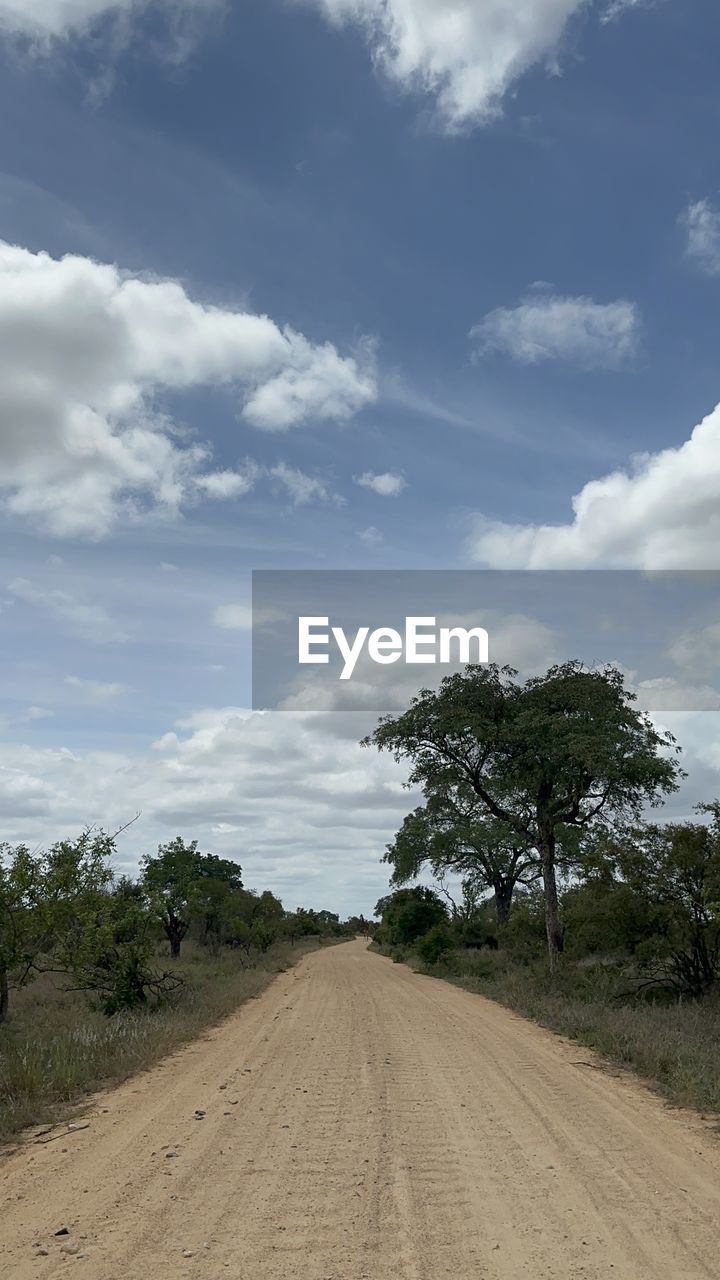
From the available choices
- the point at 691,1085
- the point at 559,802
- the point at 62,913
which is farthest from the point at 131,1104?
the point at 559,802

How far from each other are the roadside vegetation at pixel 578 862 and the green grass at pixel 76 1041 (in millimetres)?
7058

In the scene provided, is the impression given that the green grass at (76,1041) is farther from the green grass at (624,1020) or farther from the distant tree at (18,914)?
the green grass at (624,1020)

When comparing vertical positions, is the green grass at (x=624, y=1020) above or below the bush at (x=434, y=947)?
above

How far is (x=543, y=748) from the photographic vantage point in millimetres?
27719

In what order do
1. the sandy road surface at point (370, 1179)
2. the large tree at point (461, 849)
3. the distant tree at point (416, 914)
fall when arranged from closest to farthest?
the sandy road surface at point (370, 1179) < the large tree at point (461, 849) < the distant tree at point (416, 914)

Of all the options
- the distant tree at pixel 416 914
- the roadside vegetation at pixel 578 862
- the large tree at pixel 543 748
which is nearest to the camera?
the roadside vegetation at pixel 578 862

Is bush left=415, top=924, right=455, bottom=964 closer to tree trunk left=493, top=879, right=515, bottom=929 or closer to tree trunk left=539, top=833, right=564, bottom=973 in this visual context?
tree trunk left=493, top=879, right=515, bottom=929

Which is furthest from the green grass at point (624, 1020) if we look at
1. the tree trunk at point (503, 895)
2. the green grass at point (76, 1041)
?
the tree trunk at point (503, 895)

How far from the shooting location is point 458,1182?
7320 mm

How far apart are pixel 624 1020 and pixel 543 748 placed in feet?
37.6

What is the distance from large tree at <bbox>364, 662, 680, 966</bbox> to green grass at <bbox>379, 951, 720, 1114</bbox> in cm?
240

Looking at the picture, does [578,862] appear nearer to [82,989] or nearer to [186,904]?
[82,989]

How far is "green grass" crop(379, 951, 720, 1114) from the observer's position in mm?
11586

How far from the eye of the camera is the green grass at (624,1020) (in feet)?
38.0
